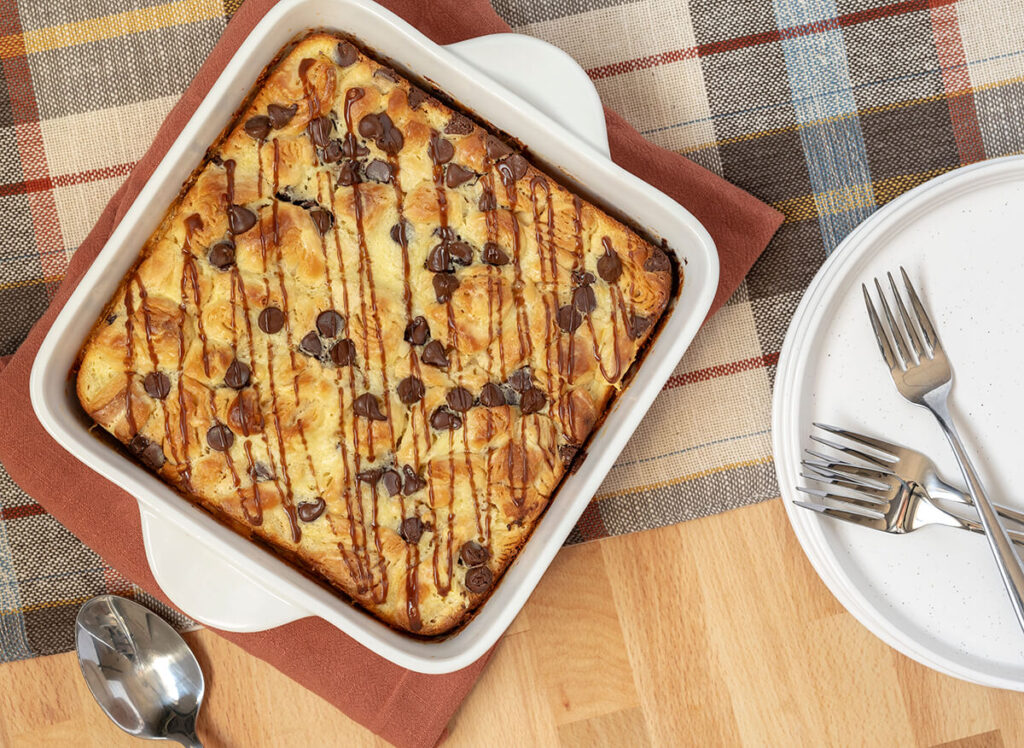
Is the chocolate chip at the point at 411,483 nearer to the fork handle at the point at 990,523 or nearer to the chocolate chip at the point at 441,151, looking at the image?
the chocolate chip at the point at 441,151

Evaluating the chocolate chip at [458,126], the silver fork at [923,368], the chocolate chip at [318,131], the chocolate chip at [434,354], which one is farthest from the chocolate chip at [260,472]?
the silver fork at [923,368]

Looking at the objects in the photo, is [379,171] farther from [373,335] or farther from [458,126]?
[373,335]

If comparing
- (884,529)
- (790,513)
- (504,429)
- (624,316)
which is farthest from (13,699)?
(884,529)

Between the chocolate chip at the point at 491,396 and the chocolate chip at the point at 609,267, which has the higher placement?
the chocolate chip at the point at 609,267

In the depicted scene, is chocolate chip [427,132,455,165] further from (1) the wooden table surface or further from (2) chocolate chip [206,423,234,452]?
(1) the wooden table surface

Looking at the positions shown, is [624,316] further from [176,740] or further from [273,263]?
[176,740]

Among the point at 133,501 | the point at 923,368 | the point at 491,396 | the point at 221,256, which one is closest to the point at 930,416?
the point at 923,368

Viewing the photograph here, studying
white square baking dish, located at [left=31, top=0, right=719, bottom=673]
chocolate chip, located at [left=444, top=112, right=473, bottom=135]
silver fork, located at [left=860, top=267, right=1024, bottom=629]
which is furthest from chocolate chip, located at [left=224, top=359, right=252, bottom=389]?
silver fork, located at [left=860, top=267, right=1024, bottom=629]

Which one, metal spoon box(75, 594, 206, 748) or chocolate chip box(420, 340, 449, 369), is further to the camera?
metal spoon box(75, 594, 206, 748)
